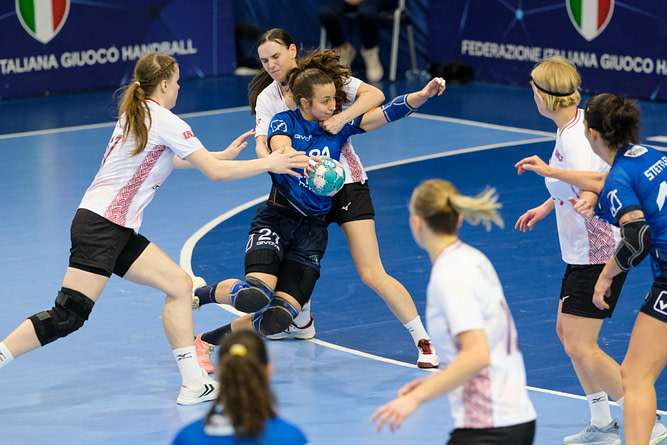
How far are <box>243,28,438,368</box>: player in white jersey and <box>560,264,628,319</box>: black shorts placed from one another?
1.44 m

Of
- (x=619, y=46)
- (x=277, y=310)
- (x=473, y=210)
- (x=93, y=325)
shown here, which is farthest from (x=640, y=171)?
(x=619, y=46)

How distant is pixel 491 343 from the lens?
395 cm

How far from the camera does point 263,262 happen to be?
21.6 feet

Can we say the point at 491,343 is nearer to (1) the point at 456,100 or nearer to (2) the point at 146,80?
(2) the point at 146,80

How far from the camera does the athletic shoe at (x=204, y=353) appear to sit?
6.81 m

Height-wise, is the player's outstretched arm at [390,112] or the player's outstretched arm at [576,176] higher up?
the player's outstretched arm at [390,112]

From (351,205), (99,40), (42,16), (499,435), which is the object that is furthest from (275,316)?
(99,40)

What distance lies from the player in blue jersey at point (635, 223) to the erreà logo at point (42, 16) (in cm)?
1232

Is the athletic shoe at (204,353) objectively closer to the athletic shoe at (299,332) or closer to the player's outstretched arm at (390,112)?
the athletic shoe at (299,332)

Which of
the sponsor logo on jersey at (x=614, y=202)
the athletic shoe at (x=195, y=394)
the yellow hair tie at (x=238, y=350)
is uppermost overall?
the sponsor logo on jersey at (x=614, y=202)

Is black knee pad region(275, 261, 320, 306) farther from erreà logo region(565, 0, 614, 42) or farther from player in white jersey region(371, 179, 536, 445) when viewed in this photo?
erreà logo region(565, 0, 614, 42)

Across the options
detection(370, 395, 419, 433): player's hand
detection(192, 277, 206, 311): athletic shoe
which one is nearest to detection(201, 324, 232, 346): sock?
detection(192, 277, 206, 311): athletic shoe

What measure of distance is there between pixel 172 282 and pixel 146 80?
116 cm

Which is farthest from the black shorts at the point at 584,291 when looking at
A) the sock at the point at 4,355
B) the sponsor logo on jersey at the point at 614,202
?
the sock at the point at 4,355
